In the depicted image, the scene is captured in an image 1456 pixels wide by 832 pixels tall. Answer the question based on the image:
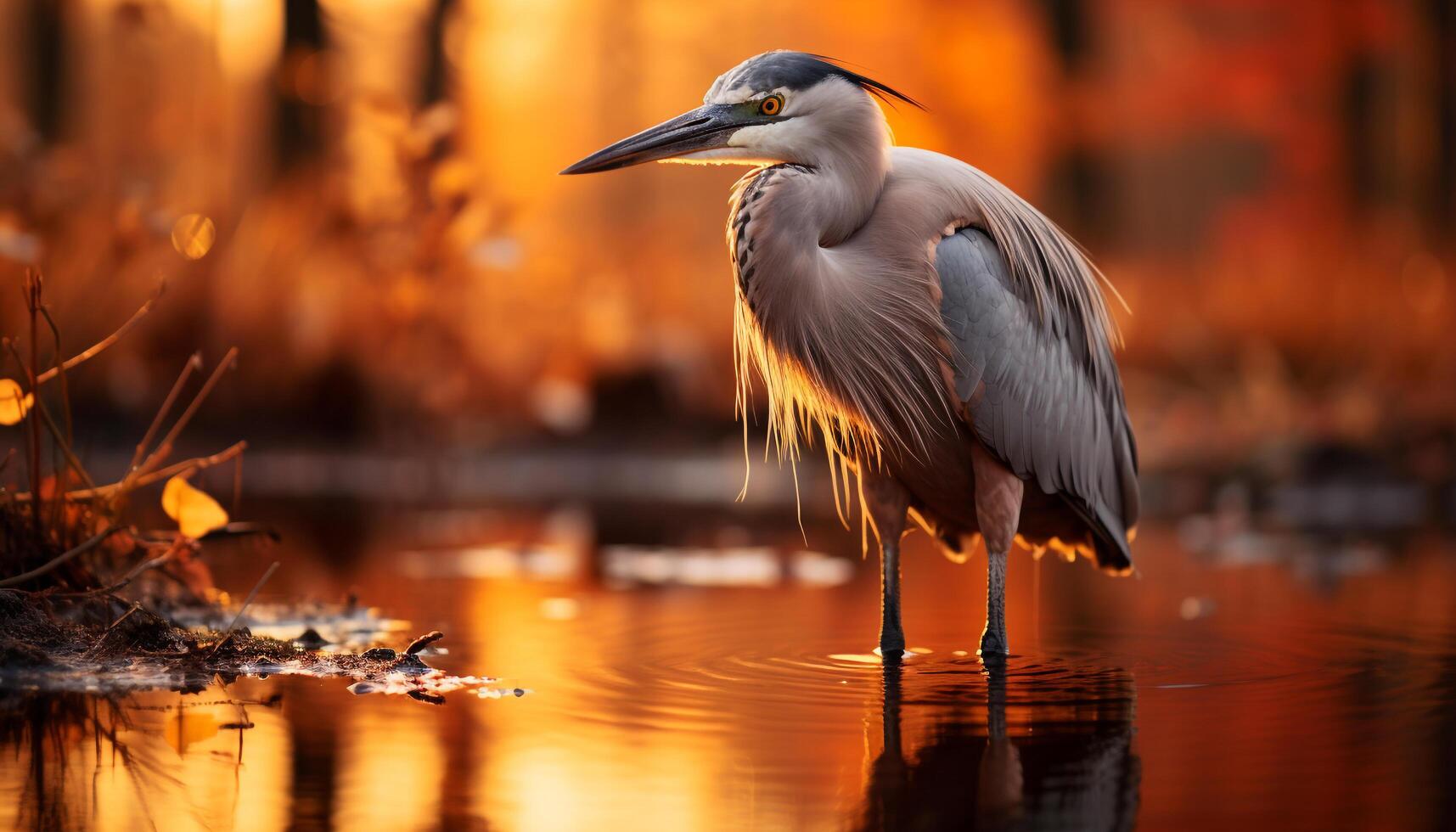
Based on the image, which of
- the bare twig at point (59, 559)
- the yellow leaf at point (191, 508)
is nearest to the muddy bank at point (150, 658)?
the bare twig at point (59, 559)

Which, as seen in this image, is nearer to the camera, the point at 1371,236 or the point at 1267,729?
the point at 1267,729

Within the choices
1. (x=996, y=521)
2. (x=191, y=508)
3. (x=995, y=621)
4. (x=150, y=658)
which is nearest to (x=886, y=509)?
(x=996, y=521)

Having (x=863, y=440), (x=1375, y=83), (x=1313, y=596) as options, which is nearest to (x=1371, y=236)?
(x=1375, y=83)

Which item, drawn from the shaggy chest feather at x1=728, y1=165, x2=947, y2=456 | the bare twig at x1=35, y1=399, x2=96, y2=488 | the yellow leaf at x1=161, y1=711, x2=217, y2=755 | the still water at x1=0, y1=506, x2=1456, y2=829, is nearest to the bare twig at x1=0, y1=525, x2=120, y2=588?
the bare twig at x1=35, y1=399, x2=96, y2=488

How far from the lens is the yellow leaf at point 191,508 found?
4695 mm

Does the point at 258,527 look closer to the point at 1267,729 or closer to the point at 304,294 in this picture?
the point at 1267,729

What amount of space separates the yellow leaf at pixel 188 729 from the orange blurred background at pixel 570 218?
203 centimetres

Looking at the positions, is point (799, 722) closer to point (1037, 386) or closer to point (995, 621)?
point (995, 621)

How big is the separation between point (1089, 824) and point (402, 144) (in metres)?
5.58

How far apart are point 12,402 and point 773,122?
218 centimetres

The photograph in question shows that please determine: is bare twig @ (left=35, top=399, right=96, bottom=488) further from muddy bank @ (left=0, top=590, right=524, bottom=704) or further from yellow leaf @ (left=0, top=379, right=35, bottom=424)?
muddy bank @ (left=0, top=590, right=524, bottom=704)

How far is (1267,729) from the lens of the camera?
4.04 meters

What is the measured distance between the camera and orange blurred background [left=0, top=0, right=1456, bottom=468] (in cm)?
976

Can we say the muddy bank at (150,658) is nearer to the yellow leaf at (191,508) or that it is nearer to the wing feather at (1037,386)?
the yellow leaf at (191,508)
